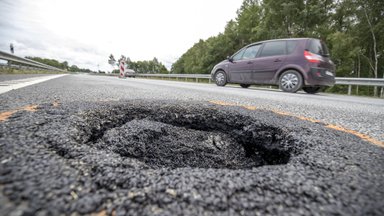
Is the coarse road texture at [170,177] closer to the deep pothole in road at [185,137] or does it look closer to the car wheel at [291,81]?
the deep pothole in road at [185,137]

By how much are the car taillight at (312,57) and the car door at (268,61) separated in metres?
0.59

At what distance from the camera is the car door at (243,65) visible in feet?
22.0

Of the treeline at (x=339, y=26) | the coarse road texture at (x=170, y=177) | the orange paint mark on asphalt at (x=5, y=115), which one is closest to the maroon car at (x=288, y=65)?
the coarse road texture at (x=170, y=177)

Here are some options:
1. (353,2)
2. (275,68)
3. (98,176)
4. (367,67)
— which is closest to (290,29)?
(353,2)

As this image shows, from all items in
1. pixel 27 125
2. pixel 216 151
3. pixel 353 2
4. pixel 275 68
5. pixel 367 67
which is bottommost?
pixel 216 151

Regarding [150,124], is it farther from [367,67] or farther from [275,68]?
[367,67]

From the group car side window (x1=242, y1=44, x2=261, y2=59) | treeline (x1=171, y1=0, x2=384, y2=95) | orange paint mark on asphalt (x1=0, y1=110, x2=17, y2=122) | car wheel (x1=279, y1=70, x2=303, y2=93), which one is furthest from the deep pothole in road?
treeline (x1=171, y1=0, x2=384, y2=95)

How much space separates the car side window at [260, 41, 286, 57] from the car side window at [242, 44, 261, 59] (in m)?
0.25

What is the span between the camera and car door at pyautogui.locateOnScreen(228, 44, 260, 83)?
6.70 metres

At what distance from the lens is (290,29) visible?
17.0 meters

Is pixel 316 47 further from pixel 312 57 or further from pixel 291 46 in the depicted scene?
pixel 291 46

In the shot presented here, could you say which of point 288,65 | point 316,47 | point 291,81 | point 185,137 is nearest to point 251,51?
point 288,65

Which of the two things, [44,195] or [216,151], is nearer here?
[44,195]

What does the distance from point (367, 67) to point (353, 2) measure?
24.8 feet
